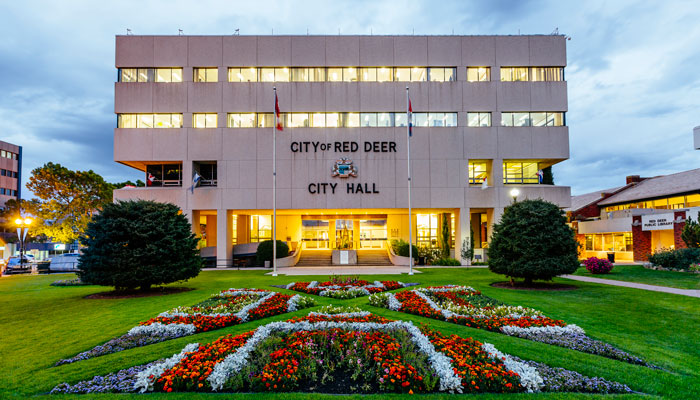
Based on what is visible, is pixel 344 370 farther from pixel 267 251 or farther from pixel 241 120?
pixel 241 120

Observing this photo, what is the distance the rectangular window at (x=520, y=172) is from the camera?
31359 mm

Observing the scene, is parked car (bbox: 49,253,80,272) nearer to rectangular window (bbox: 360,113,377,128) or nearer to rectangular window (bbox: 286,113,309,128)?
rectangular window (bbox: 286,113,309,128)

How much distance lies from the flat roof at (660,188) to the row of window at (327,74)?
15.1 meters

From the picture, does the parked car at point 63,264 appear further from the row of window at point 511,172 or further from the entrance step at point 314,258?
the row of window at point 511,172

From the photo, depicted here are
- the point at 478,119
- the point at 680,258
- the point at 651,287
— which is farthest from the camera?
the point at 478,119

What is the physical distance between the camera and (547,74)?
101 ft

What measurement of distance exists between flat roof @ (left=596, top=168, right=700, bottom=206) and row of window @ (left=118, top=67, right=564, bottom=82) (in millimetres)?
15083

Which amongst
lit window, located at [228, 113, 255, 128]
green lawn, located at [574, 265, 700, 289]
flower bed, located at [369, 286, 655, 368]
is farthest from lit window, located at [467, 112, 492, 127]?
flower bed, located at [369, 286, 655, 368]

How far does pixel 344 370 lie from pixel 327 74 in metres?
28.2

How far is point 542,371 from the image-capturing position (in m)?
6.56

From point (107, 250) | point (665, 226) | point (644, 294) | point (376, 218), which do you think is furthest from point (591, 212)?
point (107, 250)

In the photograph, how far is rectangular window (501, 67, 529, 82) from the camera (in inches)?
1219

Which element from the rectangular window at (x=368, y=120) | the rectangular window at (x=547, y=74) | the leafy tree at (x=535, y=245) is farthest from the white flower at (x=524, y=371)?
the rectangular window at (x=547, y=74)

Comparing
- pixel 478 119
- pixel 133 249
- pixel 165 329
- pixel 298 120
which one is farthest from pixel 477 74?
pixel 165 329
